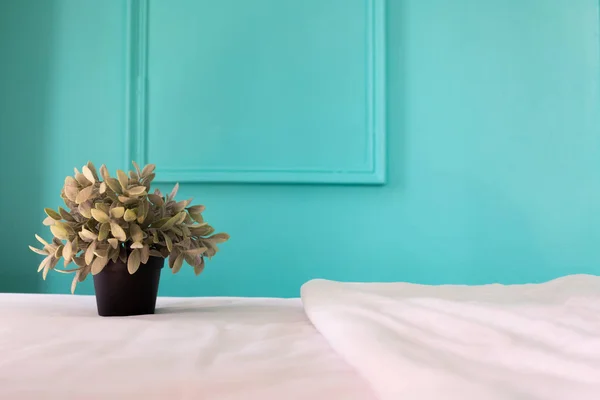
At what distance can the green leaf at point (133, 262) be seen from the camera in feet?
2.67

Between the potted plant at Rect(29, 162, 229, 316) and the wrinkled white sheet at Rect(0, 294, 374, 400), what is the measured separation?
0.27 ft

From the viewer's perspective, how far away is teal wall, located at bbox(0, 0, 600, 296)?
5.53ft

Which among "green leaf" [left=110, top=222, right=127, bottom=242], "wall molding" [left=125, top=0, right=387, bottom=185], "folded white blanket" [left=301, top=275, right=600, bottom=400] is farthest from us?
"wall molding" [left=125, top=0, right=387, bottom=185]

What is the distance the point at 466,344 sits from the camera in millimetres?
529

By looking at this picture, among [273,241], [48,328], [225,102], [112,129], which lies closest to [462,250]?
[273,241]

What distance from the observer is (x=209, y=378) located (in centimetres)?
43

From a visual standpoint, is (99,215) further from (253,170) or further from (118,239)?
(253,170)

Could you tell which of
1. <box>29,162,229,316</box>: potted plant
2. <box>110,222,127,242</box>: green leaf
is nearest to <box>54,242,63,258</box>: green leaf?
<box>29,162,229,316</box>: potted plant

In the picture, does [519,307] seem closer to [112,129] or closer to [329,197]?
[329,197]

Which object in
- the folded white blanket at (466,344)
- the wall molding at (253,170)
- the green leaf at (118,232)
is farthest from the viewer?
the wall molding at (253,170)

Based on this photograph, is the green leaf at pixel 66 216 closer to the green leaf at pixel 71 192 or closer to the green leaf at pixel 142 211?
the green leaf at pixel 71 192

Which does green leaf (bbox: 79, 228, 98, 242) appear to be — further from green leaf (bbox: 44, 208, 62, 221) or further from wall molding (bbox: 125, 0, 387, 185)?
wall molding (bbox: 125, 0, 387, 185)

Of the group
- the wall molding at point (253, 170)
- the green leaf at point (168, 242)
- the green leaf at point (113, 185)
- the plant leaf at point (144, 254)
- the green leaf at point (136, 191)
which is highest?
the wall molding at point (253, 170)

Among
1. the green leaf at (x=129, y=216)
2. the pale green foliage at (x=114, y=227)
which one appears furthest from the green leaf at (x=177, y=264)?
the green leaf at (x=129, y=216)
